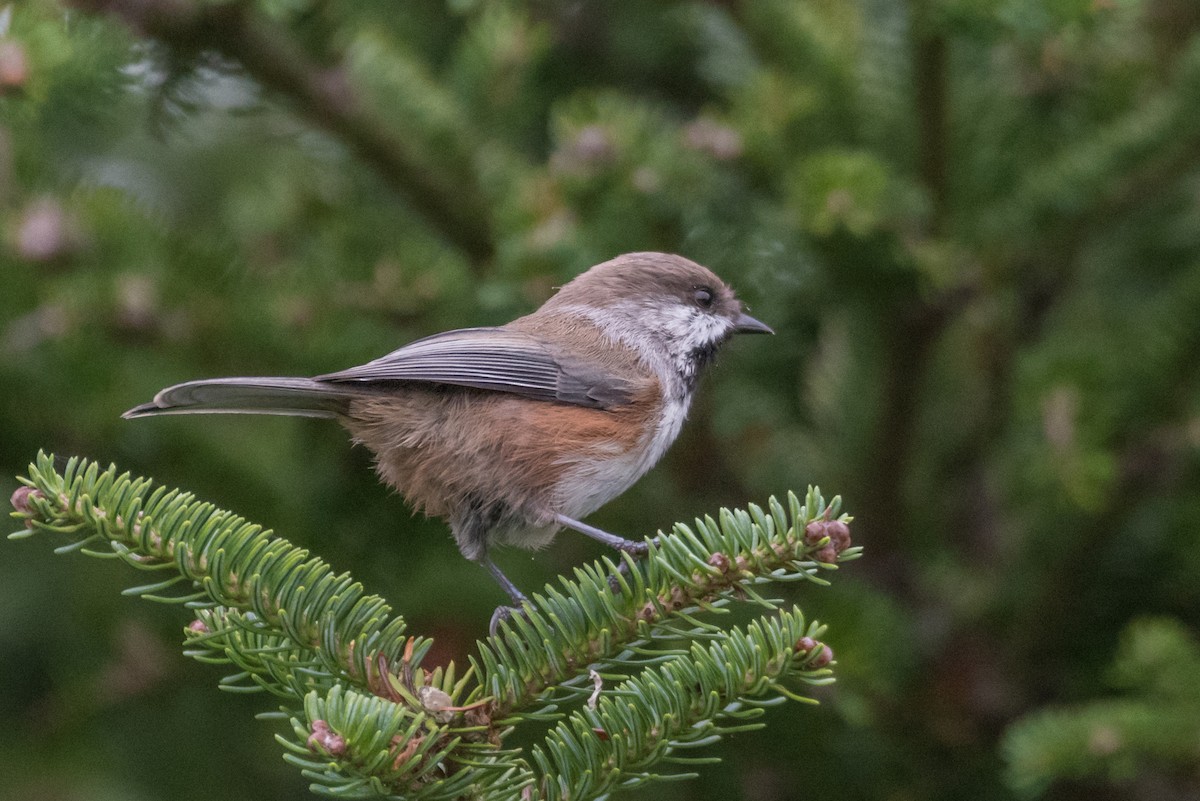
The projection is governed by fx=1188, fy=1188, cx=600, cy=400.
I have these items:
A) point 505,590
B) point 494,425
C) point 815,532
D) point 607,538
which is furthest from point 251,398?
point 815,532

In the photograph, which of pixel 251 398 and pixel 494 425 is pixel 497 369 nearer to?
pixel 494 425

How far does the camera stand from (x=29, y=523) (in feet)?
5.17

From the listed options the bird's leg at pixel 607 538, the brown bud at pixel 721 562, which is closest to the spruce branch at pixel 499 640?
the brown bud at pixel 721 562

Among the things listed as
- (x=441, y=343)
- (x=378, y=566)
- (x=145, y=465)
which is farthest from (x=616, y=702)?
(x=145, y=465)

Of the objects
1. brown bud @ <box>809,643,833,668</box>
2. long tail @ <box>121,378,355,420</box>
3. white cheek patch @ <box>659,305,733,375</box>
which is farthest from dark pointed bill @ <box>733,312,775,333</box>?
brown bud @ <box>809,643,833,668</box>

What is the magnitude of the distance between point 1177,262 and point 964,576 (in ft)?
3.72

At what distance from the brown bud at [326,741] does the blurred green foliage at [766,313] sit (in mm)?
1263

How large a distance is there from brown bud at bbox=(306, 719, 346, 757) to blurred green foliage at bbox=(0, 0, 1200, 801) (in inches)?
49.7

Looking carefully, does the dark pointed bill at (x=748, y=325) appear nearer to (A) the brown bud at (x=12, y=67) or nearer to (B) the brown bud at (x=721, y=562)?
(B) the brown bud at (x=721, y=562)

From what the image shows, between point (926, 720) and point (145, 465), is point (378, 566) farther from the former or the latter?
point (926, 720)

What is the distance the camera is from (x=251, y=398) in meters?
2.50

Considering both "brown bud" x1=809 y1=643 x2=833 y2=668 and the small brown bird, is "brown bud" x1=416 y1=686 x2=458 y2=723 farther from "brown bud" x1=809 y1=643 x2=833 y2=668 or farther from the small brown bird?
the small brown bird

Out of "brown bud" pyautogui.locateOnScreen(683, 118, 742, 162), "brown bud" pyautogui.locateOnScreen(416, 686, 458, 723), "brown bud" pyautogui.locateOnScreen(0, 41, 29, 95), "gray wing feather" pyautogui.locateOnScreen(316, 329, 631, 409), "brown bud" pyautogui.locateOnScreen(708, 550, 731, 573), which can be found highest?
"brown bud" pyautogui.locateOnScreen(683, 118, 742, 162)

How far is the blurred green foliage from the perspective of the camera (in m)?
2.71
